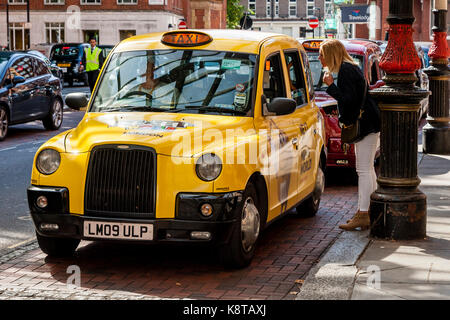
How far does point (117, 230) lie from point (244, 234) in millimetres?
1027

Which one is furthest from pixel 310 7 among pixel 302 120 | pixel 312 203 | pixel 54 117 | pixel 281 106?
pixel 281 106

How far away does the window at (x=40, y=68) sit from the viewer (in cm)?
1870

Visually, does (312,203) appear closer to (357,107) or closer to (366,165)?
(366,165)

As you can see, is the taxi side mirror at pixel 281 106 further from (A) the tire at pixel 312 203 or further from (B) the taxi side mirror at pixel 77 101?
(A) the tire at pixel 312 203

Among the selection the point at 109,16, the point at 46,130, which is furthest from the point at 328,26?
the point at 46,130

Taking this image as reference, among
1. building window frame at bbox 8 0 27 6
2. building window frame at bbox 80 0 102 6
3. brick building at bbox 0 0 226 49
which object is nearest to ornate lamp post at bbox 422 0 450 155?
brick building at bbox 0 0 226 49

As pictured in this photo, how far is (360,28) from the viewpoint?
82.0 metres

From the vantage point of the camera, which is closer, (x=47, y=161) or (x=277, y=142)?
(x=47, y=161)

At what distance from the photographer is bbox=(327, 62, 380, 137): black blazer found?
805 cm

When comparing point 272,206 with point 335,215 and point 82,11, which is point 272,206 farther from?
point 82,11

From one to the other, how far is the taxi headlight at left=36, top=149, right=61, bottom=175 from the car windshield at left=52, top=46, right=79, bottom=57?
3332cm

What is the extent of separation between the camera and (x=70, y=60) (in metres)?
38.7

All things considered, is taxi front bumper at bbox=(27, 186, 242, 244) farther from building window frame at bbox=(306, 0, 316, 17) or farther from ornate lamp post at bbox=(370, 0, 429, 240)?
building window frame at bbox=(306, 0, 316, 17)
